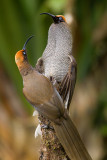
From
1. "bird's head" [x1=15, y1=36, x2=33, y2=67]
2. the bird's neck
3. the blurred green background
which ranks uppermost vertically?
"bird's head" [x1=15, y1=36, x2=33, y2=67]

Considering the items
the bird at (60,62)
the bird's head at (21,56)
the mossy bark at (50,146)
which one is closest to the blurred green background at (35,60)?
the bird at (60,62)

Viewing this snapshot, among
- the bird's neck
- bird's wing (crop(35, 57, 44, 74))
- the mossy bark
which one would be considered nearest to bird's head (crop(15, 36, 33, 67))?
the bird's neck

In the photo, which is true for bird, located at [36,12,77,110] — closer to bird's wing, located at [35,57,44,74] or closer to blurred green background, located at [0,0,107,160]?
bird's wing, located at [35,57,44,74]

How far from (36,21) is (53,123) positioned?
3.08 m

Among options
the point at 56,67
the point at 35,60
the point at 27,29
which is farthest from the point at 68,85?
the point at 27,29

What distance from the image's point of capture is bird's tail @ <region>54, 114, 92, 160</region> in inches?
121

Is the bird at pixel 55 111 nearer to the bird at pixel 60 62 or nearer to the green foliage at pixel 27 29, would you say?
the bird at pixel 60 62

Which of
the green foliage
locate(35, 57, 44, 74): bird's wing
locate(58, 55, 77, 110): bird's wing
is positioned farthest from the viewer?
the green foliage

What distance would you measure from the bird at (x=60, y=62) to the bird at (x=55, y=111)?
0.61 ft

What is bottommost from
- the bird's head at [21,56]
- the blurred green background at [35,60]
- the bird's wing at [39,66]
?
the blurred green background at [35,60]

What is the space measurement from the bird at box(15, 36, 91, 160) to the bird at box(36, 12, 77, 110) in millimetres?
187

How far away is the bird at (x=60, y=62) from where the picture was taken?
3.35m

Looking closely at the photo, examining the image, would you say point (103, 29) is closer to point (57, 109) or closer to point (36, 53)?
point (36, 53)

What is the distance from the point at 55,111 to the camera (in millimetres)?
3066
